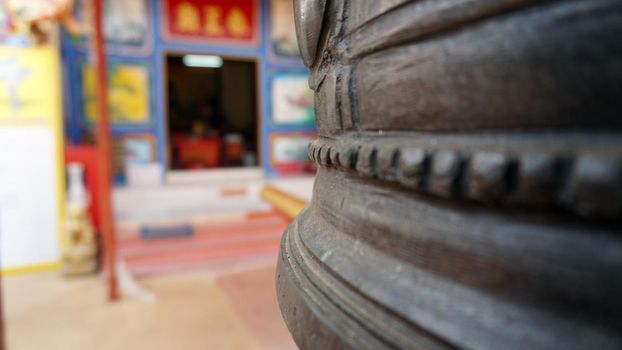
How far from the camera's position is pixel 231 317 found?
5.97 ft

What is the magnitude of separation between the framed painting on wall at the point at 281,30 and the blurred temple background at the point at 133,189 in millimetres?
12

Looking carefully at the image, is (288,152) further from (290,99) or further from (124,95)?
(124,95)

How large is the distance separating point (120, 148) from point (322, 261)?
3.73m

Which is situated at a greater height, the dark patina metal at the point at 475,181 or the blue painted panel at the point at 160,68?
the blue painted panel at the point at 160,68

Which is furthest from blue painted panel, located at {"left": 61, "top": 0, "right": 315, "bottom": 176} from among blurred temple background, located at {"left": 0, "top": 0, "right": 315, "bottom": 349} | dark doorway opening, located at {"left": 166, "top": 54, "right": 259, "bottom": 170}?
dark doorway opening, located at {"left": 166, "top": 54, "right": 259, "bottom": 170}

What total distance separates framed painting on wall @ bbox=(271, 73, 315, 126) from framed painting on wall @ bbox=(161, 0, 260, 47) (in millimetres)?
428

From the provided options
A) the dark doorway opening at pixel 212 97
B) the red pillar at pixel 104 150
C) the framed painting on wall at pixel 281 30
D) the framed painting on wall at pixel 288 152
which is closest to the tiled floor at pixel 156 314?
the red pillar at pixel 104 150

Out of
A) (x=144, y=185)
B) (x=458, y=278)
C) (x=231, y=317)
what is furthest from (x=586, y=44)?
(x=144, y=185)

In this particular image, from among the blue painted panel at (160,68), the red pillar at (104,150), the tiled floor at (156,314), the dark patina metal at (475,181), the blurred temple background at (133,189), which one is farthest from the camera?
the blue painted panel at (160,68)

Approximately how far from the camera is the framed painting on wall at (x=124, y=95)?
11.1 ft

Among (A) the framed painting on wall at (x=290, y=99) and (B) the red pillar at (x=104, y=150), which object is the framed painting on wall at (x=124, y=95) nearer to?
(A) the framed painting on wall at (x=290, y=99)

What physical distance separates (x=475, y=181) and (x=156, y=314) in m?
1.91

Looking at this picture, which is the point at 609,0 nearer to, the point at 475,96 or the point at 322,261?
the point at 475,96

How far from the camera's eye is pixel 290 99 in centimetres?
419
